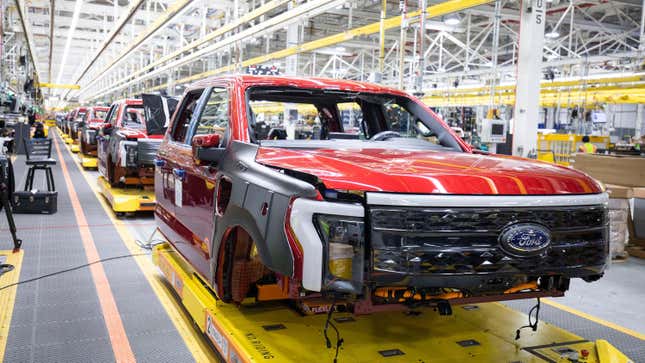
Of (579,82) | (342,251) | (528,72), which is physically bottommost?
(342,251)

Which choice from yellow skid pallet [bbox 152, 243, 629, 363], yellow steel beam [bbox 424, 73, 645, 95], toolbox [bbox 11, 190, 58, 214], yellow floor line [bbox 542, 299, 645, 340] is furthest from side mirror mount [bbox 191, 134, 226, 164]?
yellow steel beam [bbox 424, 73, 645, 95]

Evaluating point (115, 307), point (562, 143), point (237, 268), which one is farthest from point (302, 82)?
point (562, 143)

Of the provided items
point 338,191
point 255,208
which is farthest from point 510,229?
point 255,208

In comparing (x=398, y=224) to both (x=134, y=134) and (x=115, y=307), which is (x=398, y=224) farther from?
(x=134, y=134)

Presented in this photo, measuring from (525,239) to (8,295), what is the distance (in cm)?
406

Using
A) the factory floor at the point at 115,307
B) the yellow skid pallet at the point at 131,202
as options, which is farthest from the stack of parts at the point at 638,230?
the yellow skid pallet at the point at 131,202

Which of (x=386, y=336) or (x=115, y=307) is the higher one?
(x=386, y=336)

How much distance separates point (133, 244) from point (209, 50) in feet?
41.1

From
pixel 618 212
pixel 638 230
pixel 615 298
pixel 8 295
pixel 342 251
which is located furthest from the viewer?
pixel 638 230

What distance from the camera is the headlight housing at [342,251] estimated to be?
2203mm

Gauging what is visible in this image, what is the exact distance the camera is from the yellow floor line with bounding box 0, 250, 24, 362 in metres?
3.71

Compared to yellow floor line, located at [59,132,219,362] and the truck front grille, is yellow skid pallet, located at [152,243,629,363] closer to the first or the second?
yellow floor line, located at [59,132,219,362]

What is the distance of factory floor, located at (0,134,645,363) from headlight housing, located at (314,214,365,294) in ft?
5.20

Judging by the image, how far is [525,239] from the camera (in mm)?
2346
